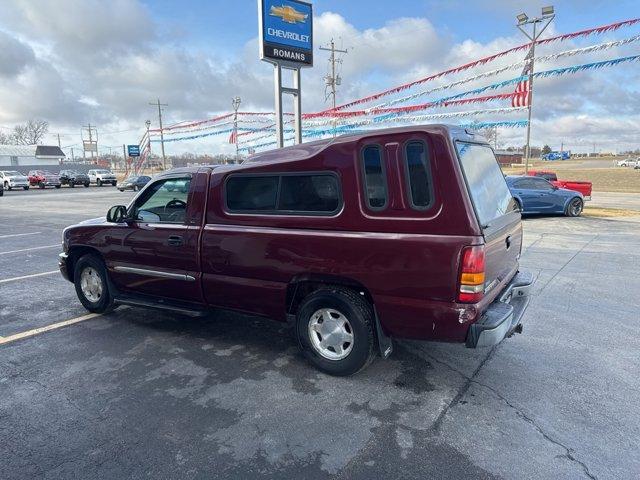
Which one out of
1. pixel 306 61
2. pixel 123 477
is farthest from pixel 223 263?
pixel 306 61

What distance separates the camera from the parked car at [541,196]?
1529 cm

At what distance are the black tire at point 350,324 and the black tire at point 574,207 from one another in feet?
46.9

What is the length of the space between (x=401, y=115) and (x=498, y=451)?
16555mm

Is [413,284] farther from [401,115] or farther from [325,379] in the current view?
[401,115]

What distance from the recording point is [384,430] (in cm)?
301

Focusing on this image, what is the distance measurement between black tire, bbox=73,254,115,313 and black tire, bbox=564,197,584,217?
15089 millimetres

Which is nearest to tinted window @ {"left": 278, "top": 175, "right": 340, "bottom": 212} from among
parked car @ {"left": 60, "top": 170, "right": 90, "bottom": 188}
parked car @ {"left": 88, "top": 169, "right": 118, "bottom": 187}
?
parked car @ {"left": 60, "top": 170, "right": 90, "bottom": 188}

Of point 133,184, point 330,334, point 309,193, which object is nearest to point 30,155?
point 133,184

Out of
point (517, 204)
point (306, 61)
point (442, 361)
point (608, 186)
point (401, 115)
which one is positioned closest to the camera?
point (442, 361)

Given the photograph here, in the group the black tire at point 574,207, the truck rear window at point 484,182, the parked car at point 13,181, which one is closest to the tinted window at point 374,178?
the truck rear window at point 484,182

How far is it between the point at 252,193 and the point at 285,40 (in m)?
8.12

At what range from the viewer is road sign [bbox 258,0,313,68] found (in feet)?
34.5

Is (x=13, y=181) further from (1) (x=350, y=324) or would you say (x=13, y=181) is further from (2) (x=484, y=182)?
(2) (x=484, y=182)

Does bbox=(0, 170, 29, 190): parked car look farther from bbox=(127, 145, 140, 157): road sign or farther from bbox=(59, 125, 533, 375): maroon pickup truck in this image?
bbox=(59, 125, 533, 375): maroon pickup truck
